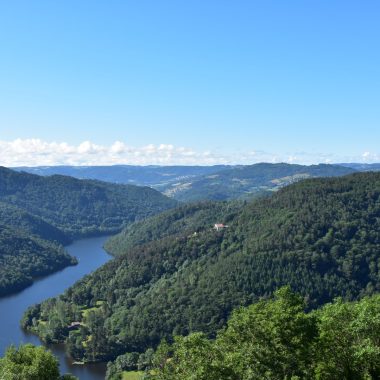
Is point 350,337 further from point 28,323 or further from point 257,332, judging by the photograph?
point 28,323

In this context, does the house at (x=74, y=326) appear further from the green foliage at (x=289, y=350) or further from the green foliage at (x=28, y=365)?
the green foliage at (x=289, y=350)

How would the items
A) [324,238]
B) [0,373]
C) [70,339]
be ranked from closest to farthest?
[0,373], [70,339], [324,238]

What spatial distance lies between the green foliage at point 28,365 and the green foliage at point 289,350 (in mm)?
10749

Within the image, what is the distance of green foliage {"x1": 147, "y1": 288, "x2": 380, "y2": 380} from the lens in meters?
38.1

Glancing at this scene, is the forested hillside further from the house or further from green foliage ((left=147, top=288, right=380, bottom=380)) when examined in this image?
green foliage ((left=147, top=288, right=380, bottom=380))

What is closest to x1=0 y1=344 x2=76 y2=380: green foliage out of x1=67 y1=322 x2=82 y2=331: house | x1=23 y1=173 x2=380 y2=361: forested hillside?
x1=23 y1=173 x2=380 y2=361: forested hillside

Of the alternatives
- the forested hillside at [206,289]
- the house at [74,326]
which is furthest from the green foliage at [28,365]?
the house at [74,326]

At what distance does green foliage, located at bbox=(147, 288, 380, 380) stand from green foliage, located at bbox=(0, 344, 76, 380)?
1075 centimetres

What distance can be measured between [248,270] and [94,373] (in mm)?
67864

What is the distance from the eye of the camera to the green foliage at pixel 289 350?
38125 millimetres

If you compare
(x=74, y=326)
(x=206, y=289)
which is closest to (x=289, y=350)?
(x=206, y=289)

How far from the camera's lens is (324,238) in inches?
7628

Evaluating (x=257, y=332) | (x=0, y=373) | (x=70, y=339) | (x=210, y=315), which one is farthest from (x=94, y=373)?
(x=257, y=332)

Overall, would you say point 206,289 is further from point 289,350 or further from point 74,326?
point 289,350
